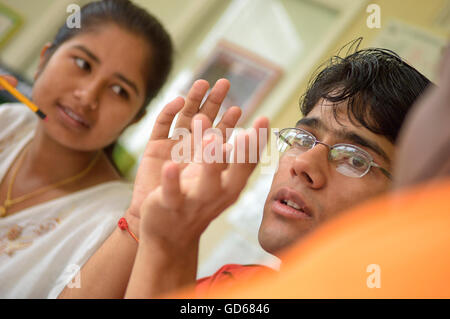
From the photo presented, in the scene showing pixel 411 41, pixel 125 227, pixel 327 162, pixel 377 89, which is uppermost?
pixel 411 41

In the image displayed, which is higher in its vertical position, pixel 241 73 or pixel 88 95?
pixel 241 73

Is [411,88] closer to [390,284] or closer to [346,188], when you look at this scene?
[346,188]

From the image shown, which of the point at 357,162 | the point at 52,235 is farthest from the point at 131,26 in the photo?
the point at 357,162

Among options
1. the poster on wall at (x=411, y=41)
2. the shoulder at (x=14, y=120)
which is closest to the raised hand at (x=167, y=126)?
the shoulder at (x=14, y=120)

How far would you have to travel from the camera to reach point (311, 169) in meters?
0.54

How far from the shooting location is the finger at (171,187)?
0.35 meters

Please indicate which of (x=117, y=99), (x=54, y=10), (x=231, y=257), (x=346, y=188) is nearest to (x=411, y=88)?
(x=346, y=188)

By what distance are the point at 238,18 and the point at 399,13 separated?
34.7 inches

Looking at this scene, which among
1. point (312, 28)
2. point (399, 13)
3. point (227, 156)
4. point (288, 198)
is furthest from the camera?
point (312, 28)

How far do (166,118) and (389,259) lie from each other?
0.36 metres

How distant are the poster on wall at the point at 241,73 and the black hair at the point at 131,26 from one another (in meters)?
0.99

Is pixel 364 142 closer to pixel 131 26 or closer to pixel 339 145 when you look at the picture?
pixel 339 145

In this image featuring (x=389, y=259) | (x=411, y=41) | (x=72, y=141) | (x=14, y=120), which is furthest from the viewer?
(x=411, y=41)
